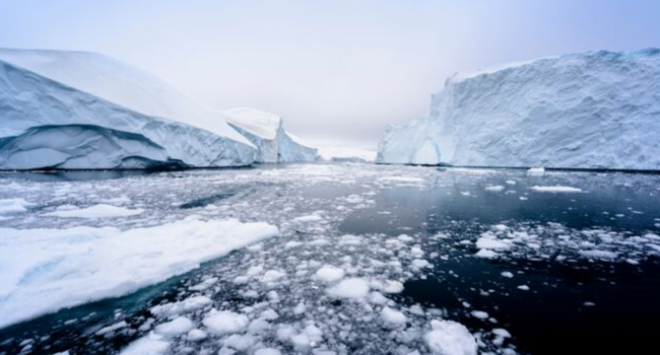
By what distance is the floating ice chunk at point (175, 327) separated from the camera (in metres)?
1.52

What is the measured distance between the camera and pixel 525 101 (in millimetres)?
18109

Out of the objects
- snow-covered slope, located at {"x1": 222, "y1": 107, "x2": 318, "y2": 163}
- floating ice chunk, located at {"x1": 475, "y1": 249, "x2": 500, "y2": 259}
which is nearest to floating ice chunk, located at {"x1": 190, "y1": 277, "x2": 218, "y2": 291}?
floating ice chunk, located at {"x1": 475, "y1": 249, "x2": 500, "y2": 259}

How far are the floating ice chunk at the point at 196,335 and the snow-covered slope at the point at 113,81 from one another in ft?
49.0

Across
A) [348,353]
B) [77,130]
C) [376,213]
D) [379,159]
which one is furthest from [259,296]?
[379,159]

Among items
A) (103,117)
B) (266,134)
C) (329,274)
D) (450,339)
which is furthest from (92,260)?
(266,134)

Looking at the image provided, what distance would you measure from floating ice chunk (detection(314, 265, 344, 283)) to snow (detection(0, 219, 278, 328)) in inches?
38.6

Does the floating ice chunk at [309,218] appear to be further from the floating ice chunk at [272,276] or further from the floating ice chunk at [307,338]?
the floating ice chunk at [307,338]

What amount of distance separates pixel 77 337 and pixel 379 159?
32.8 metres

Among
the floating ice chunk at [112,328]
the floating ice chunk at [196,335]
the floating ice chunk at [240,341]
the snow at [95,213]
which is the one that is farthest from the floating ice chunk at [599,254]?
the snow at [95,213]

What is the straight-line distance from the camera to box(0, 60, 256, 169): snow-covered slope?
37.4 feet

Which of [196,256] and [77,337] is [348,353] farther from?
[196,256]

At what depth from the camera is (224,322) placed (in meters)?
1.61

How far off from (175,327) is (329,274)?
1.07 metres

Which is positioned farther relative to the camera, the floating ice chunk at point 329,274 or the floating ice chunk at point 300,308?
the floating ice chunk at point 329,274
